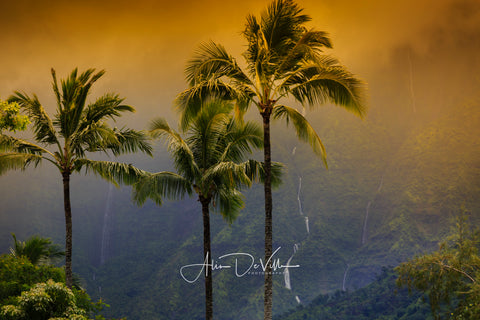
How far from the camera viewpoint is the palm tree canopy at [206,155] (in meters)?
14.2

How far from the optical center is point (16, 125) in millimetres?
10258

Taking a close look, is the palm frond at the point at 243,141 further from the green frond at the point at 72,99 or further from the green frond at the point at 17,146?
the green frond at the point at 17,146

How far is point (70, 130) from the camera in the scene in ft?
44.5

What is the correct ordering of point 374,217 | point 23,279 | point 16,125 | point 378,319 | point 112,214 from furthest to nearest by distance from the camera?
point 112,214
point 374,217
point 378,319
point 23,279
point 16,125

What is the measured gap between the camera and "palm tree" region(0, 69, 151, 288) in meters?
13.1

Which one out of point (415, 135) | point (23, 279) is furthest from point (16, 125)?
point (415, 135)

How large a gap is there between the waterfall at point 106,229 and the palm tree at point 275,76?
81.7m

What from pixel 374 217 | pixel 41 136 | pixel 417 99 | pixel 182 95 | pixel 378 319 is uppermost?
pixel 417 99

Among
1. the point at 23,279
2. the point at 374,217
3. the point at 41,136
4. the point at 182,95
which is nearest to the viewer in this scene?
the point at 182,95

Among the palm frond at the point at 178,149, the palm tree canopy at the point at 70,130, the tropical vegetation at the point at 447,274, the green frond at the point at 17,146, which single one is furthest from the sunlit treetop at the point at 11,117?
the tropical vegetation at the point at 447,274

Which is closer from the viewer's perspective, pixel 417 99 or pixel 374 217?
pixel 374 217

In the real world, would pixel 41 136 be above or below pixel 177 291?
above

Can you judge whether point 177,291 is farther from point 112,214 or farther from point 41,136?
point 41,136

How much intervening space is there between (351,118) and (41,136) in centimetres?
7372
